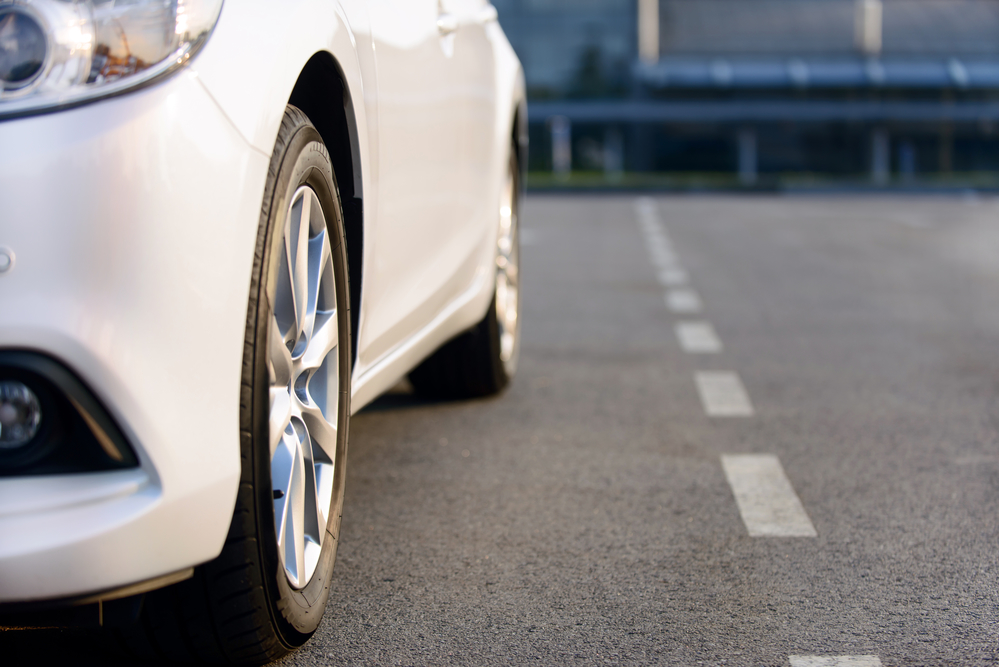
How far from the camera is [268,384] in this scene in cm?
191

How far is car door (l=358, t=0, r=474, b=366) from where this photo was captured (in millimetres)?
2572

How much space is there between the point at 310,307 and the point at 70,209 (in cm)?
68

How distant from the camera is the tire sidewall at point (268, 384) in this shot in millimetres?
1883

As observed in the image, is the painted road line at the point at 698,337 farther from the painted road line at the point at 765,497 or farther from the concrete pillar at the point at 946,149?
the concrete pillar at the point at 946,149

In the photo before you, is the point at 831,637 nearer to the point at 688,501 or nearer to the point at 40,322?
the point at 688,501

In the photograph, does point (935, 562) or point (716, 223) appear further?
point (716, 223)

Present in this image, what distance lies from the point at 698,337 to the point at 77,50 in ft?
16.0

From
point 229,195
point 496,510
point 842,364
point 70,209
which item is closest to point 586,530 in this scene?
point 496,510

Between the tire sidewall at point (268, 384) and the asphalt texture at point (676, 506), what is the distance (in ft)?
0.44

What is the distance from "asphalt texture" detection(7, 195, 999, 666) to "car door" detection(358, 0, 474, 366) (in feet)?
1.70

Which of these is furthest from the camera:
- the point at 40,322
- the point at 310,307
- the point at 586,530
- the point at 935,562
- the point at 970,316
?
the point at 970,316

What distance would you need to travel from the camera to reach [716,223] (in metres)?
15.6

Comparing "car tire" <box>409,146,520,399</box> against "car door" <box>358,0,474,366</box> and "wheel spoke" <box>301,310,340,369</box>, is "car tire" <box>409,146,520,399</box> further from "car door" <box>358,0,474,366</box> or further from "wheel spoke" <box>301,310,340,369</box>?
"wheel spoke" <box>301,310,340,369</box>

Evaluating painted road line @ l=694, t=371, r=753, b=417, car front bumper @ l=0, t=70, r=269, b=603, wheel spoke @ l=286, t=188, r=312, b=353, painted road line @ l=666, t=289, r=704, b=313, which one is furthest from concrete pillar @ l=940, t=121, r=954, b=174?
car front bumper @ l=0, t=70, r=269, b=603
